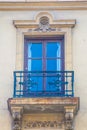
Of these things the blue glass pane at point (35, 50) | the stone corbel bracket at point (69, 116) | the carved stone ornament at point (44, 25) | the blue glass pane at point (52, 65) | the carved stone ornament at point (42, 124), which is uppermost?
the carved stone ornament at point (44, 25)

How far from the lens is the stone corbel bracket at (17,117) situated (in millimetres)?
17750

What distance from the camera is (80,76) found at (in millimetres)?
18641

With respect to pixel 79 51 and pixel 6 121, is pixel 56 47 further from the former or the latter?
pixel 6 121

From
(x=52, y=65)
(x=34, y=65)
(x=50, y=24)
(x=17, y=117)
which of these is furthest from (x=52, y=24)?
(x=17, y=117)

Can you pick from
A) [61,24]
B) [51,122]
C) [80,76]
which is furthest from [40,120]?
[61,24]

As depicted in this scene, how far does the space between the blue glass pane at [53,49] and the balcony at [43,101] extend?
26.7 inches

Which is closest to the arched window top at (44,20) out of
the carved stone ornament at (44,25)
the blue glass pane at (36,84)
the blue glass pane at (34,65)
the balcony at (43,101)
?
the carved stone ornament at (44,25)

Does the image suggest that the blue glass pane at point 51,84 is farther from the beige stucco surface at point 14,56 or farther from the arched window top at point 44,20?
the arched window top at point 44,20

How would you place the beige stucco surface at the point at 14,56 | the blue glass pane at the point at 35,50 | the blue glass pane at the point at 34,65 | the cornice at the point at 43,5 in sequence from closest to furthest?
1. the beige stucco surface at the point at 14,56
2. the blue glass pane at the point at 34,65
3. the blue glass pane at the point at 35,50
4. the cornice at the point at 43,5

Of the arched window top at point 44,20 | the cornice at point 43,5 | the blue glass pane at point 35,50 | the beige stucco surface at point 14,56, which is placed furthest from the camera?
the cornice at point 43,5

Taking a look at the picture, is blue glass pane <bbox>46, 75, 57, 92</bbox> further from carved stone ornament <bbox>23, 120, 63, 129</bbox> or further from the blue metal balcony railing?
carved stone ornament <bbox>23, 120, 63, 129</bbox>

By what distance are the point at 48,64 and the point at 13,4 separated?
2.19m

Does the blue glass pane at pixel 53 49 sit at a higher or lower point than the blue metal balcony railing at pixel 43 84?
higher

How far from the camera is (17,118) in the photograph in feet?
58.5
